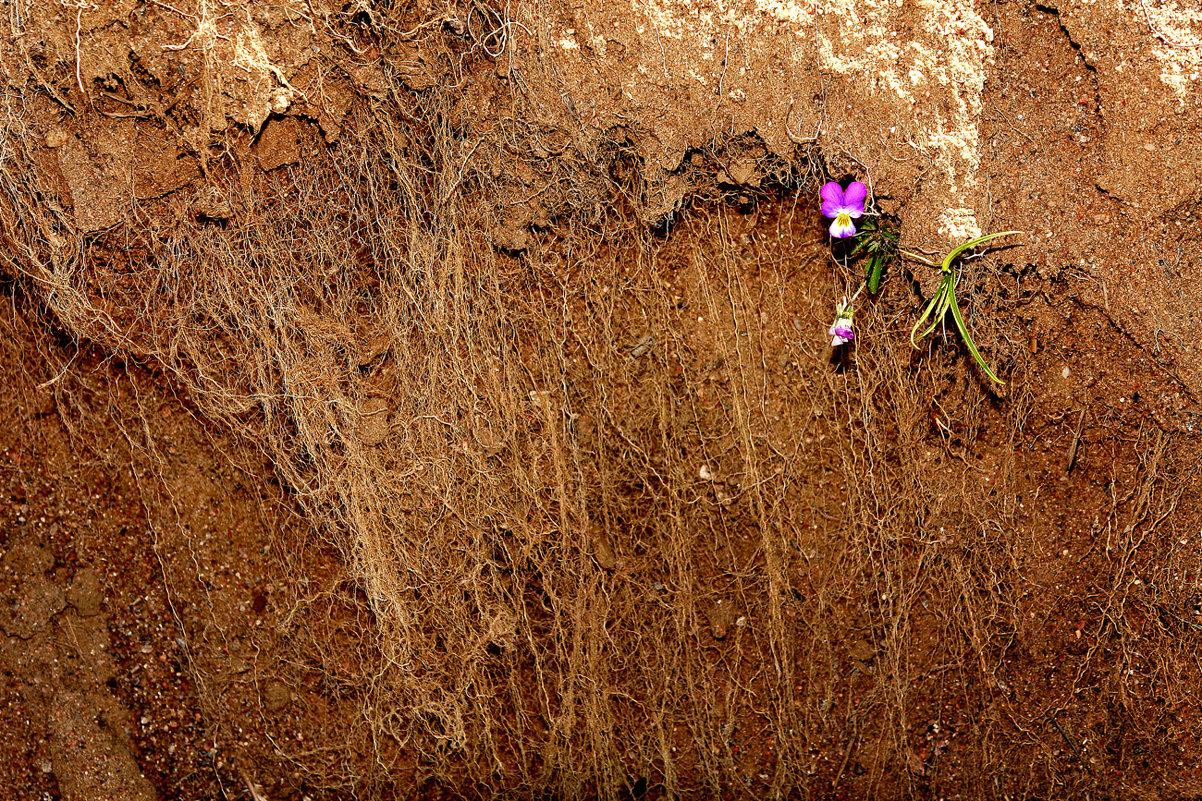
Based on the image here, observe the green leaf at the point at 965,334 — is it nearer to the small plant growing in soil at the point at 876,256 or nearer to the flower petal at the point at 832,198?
the small plant growing in soil at the point at 876,256

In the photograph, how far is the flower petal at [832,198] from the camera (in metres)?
1.69

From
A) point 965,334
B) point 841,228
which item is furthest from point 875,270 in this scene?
point 965,334

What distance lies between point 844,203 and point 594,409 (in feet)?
2.66

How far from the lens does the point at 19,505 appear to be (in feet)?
6.28

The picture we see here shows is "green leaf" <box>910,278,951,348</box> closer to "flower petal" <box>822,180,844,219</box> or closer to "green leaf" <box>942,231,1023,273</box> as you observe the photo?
"green leaf" <box>942,231,1023,273</box>

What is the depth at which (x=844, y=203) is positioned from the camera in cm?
170

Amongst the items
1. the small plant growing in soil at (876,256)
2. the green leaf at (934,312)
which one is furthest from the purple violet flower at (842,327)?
the green leaf at (934,312)

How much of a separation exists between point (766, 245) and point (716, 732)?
1.31 metres

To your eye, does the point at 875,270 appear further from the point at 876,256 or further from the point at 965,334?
the point at 965,334

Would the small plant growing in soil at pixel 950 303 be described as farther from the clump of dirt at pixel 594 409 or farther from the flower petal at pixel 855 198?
the flower petal at pixel 855 198

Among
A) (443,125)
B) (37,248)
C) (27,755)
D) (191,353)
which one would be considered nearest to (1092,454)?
(443,125)

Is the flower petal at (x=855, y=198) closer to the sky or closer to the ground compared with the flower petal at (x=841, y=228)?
closer to the sky

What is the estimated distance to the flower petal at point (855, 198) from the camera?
1.69 meters

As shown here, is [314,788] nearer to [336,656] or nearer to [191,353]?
[336,656]
